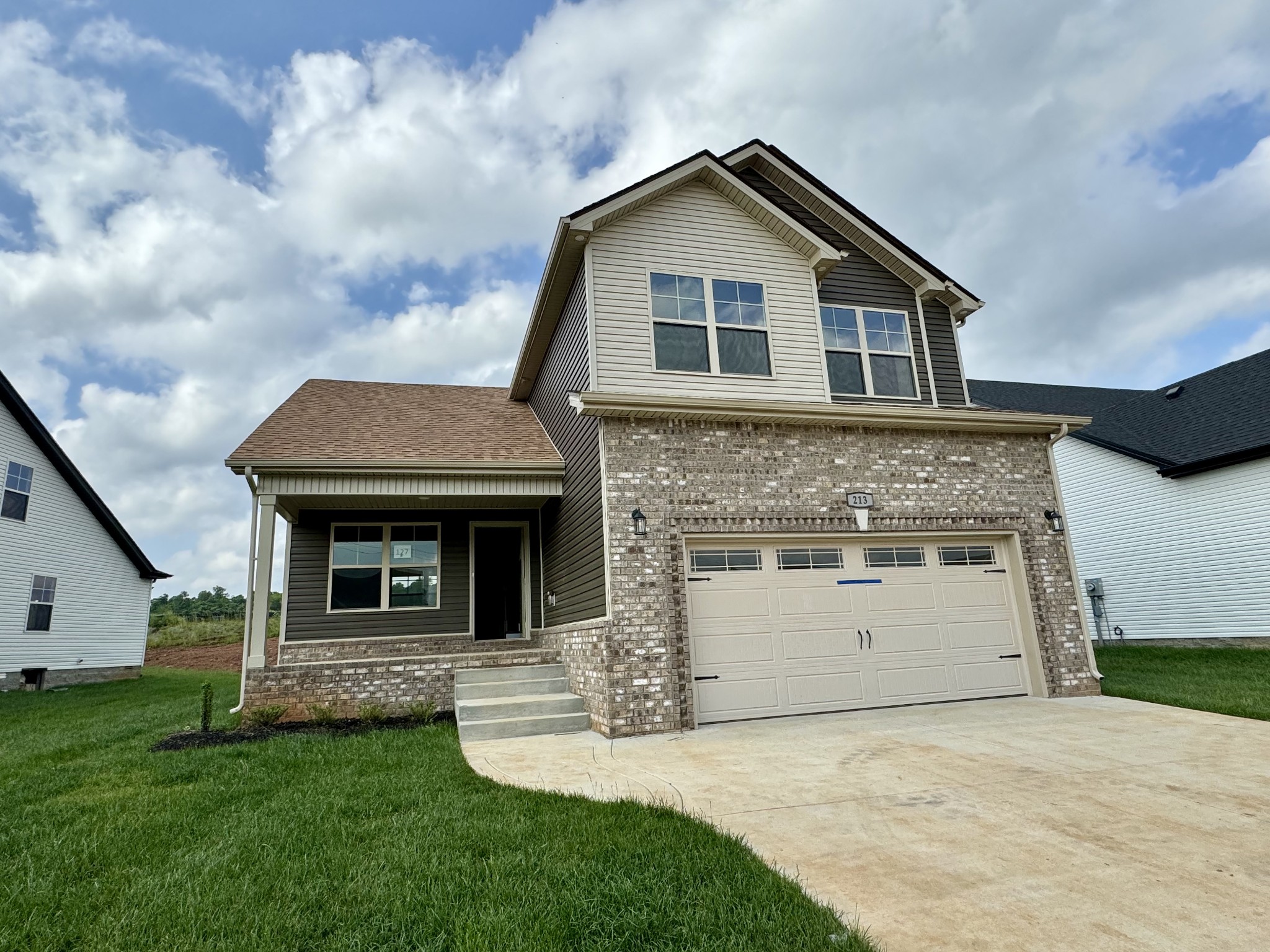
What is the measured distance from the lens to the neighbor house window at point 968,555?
9.22 m

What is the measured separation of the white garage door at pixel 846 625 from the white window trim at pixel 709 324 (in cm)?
227

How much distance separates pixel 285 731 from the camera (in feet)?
25.7

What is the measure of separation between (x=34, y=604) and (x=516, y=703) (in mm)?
A: 15824

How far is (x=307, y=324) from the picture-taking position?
63.7 ft

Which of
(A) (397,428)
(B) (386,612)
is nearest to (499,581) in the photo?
(B) (386,612)

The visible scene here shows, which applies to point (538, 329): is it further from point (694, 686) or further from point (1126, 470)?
point (1126, 470)

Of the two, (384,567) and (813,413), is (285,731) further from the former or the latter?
(813,413)

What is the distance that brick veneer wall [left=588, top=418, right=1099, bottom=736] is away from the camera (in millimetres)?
7574

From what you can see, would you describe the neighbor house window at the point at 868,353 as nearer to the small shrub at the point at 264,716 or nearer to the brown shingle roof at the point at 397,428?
the brown shingle roof at the point at 397,428

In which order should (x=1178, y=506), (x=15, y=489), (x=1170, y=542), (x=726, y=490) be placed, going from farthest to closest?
1. (x=15, y=489)
2. (x=1170, y=542)
3. (x=1178, y=506)
4. (x=726, y=490)

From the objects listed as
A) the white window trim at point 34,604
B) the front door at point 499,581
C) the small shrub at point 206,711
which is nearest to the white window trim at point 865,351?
the front door at point 499,581

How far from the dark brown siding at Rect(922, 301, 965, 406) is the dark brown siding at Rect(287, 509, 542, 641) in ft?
22.4

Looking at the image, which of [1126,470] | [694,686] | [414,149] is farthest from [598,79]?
[1126,470]

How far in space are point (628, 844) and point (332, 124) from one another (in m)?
12.7
